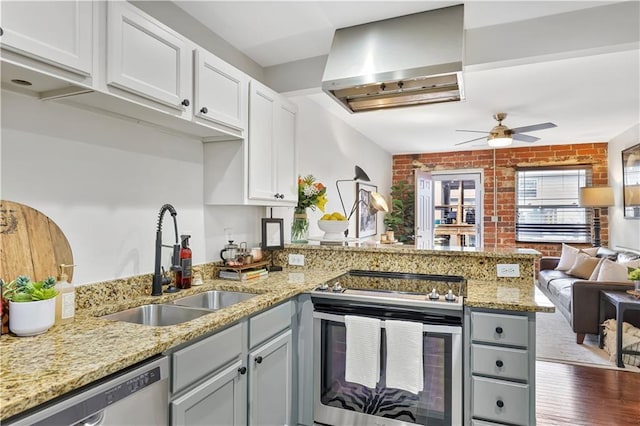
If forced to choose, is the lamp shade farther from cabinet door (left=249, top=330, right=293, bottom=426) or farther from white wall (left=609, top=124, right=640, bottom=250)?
cabinet door (left=249, top=330, right=293, bottom=426)

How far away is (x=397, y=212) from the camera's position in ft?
22.4

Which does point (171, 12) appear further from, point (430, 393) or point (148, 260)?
point (430, 393)

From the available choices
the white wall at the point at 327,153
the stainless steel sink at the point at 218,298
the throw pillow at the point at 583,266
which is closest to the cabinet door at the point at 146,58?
the stainless steel sink at the point at 218,298

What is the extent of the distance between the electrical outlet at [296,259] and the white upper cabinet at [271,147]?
41 cm

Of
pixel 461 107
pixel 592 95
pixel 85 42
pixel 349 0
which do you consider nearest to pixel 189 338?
pixel 85 42

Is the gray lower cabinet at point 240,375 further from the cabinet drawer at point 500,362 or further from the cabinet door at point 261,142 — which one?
the cabinet drawer at point 500,362

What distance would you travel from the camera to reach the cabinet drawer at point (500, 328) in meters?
1.81

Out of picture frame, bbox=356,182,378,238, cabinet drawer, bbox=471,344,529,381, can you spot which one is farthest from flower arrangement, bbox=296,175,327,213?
cabinet drawer, bbox=471,344,529,381

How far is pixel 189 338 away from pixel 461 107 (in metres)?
3.87

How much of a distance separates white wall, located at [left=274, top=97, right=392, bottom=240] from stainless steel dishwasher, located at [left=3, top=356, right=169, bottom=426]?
1.99m

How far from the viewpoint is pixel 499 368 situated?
183 cm

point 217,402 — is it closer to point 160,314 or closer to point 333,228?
point 160,314

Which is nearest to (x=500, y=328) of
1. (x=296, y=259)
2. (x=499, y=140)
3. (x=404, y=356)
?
(x=404, y=356)

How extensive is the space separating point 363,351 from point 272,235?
1194 mm
